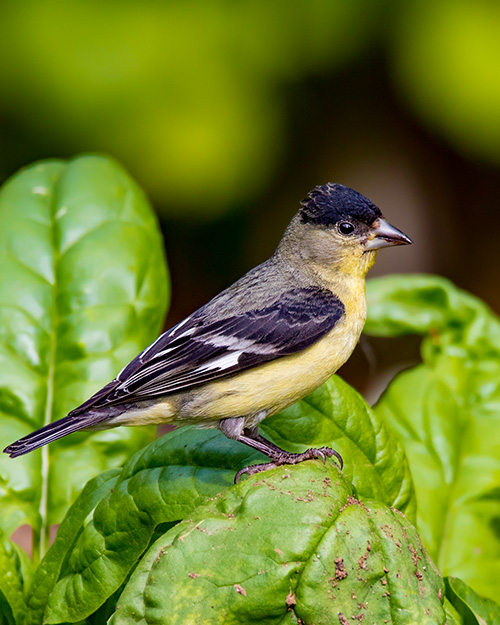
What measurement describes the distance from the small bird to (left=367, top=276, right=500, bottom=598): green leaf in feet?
1.04

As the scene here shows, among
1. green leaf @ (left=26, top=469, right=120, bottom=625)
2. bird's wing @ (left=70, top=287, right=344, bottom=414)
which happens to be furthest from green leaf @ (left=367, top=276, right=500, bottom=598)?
green leaf @ (left=26, top=469, right=120, bottom=625)

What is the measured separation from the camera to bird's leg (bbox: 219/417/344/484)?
2457mm

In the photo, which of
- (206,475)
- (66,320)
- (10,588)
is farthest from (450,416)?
(10,588)

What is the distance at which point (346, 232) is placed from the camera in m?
3.24

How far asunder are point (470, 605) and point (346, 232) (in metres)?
1.58

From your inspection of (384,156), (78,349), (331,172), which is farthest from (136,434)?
(384,156)

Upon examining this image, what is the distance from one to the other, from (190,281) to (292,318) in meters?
3.03

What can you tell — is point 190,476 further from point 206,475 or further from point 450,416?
point 450,416

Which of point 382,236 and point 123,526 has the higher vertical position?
point 382,236

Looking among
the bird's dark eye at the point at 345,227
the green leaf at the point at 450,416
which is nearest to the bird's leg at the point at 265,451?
the green leaf at the point at 450,416

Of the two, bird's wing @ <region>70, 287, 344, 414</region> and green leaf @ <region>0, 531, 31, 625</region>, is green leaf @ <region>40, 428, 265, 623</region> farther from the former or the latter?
bird's wing @ <region>70, 287, 344, 414</region>

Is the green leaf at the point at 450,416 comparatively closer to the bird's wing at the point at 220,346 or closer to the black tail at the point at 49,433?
the bird's wing at the point at 220,346

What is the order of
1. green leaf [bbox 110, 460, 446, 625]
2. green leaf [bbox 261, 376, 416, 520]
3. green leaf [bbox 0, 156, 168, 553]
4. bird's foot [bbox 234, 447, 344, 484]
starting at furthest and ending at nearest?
green leaf [bbox 0, 156, 168, 553] → green leaf [bbox 261, 376, 416, 520] → bird's foot [bbox 234, 447, 344, 484] → green leaf [bbox 110, 460, 446, 625]

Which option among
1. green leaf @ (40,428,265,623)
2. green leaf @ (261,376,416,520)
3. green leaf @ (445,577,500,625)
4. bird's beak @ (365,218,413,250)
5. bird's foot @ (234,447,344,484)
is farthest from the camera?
bird's beak @ (365,218,413,250)
